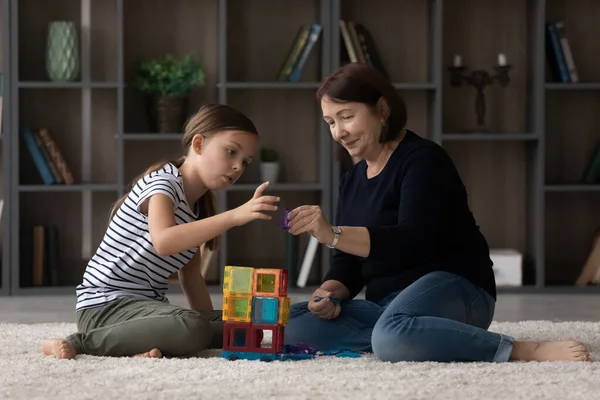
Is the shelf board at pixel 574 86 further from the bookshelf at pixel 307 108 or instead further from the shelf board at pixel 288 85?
the shelf board at pixel 288 85

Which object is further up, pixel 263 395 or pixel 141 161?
pixel 141 161

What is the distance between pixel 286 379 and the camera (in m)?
2.26

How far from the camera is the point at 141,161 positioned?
473cm

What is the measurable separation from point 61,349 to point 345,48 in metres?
2.40

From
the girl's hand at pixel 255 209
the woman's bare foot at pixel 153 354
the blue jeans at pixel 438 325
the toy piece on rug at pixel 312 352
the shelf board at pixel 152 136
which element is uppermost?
the shelf board at pixel 152 136

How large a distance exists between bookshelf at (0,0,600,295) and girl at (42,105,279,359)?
1.77 m

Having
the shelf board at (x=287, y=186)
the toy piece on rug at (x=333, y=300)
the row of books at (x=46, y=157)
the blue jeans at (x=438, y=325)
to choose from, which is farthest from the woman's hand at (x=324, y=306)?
the row of books at (x=46, y=157)

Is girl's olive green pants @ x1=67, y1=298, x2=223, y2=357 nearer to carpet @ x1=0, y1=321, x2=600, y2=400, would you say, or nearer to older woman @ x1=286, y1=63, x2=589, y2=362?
carpet @ x1=0, y1=321, x2=600, y2=400

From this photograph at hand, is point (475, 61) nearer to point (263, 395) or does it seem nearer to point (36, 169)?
point (36, 169)

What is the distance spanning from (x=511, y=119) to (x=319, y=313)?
7.72 feet

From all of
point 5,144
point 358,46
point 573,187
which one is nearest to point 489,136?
point 573,187

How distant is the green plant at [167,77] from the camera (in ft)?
14.6

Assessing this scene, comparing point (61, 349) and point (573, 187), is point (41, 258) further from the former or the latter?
point (573, 187)

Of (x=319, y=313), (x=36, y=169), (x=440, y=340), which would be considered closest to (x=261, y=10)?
(x=36, y=169)
